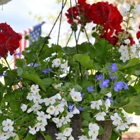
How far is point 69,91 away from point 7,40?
25cm

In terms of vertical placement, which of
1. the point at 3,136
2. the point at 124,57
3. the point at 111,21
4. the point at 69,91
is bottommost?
the point at 3,136

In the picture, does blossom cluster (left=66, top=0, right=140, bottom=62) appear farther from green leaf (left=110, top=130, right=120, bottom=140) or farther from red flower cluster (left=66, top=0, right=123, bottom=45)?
green leaf (left=110, top=130, right=120, bottom=140)

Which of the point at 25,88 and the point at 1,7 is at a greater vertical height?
the point at 1,7

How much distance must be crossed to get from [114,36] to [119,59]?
0.15 meters

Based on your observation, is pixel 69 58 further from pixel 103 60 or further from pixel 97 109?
pixel 97 109

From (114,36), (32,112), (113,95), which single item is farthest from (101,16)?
(32,112)

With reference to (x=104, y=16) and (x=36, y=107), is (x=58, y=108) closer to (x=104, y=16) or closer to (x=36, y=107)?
(x=36, y=107)

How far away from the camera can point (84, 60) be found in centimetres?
90

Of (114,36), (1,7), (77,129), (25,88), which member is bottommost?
(77,129)

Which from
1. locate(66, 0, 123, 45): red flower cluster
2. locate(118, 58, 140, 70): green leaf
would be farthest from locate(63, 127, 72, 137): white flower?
locate(66, 0, 123, 45): red flower cluster

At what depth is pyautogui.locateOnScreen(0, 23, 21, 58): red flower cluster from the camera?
0.99 m

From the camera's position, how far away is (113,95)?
952mm

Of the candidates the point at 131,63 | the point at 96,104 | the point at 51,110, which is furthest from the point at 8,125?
the point at 131,63

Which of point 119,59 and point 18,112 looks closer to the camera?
point 18,112
